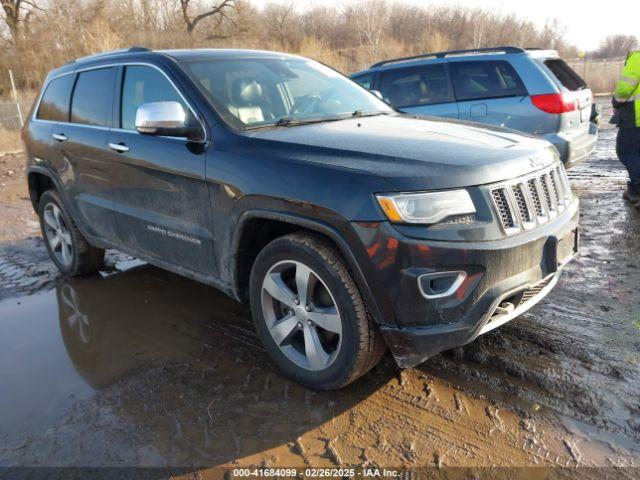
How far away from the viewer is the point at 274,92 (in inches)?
141

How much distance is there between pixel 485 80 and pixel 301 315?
5130mm

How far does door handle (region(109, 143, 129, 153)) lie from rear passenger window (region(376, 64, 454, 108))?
417 cm

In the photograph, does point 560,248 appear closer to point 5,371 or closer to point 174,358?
point 174,358

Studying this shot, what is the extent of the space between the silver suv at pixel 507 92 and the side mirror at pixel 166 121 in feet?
15.0

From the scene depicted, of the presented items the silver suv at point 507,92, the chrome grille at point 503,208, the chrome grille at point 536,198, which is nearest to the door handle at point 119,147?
the chrome grille at point 503,208

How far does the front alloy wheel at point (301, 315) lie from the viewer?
2.76 metres

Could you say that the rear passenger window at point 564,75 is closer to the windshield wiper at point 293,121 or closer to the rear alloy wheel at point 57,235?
the windshield wiper at point 293,121

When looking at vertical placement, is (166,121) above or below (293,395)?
above

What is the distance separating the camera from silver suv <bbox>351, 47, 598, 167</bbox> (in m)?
6.18

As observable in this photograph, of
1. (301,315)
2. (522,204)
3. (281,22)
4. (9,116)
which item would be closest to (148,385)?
(301,315)

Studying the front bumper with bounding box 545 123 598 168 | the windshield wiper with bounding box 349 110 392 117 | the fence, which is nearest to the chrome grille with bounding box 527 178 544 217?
the windshield wiper with bounding box 349 110 392 117

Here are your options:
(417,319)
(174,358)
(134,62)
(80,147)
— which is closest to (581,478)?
(417,319)

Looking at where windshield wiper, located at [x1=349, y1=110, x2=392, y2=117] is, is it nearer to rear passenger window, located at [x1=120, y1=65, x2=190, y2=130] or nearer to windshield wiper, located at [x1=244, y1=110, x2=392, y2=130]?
windshield wiper, located at [x1=244, y1=110, x2=392, y2=130]

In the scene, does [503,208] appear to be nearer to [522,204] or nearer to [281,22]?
[522,204]
